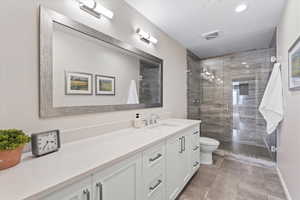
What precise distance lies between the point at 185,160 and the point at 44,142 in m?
1.55

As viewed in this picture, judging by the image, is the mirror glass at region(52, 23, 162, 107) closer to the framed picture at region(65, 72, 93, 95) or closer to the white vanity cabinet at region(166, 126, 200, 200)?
the framed picture at region(65, 72, 93, 95)

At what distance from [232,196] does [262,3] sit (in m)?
2.33

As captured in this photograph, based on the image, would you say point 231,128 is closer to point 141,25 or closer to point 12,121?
point 141,25

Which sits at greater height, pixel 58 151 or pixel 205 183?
pixel 58 151

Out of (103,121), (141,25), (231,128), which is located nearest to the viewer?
(103,121)

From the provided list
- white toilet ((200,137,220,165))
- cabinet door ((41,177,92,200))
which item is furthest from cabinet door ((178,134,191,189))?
cabinet door ((41,177,92,200))

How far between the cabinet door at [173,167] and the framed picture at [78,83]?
3.13 ft

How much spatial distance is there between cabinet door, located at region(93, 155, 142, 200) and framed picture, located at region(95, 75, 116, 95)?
2.51ft

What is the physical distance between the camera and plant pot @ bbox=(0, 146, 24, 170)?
2.40ft

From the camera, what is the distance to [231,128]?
148 inches

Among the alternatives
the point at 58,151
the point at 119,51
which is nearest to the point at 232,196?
the point at 58,151

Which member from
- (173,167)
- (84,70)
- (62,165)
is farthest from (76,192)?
(173,167)

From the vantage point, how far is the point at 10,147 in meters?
0.75

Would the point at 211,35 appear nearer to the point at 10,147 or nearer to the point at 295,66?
the point at 295,66
